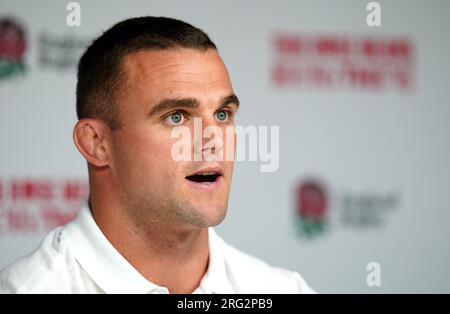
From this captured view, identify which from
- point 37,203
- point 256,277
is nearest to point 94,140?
point 256,277

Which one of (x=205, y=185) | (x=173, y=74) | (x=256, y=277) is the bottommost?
(x=256, y=277)

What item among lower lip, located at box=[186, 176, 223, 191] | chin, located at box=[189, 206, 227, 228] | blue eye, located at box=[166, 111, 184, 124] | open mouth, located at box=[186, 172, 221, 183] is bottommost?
chin, located at box=[189, 206, 227, 228]

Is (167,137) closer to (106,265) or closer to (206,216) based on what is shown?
(206,216)

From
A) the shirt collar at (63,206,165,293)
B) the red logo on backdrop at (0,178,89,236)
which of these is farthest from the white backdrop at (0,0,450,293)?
the shirt collar at (63,206,165,293)

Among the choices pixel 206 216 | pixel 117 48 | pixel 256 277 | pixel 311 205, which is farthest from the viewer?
pixel 311 205

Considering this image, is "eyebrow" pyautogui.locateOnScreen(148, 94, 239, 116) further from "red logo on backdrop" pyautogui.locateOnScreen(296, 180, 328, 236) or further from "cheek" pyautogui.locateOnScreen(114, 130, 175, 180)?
"red logo on backdrop" pyautogui.locateOnScreen(296, 180, 328, 236)

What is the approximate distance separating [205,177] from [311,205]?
96 centimetres

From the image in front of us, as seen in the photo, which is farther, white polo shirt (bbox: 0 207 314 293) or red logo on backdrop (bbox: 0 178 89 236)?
red logo on backdrop (bbox: 0 178 89 236)

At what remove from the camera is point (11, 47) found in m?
2.32

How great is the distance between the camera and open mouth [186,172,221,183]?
1563 millimetres

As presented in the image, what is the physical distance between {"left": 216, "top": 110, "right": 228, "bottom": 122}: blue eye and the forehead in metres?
0.06

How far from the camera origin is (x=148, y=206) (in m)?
1.57
